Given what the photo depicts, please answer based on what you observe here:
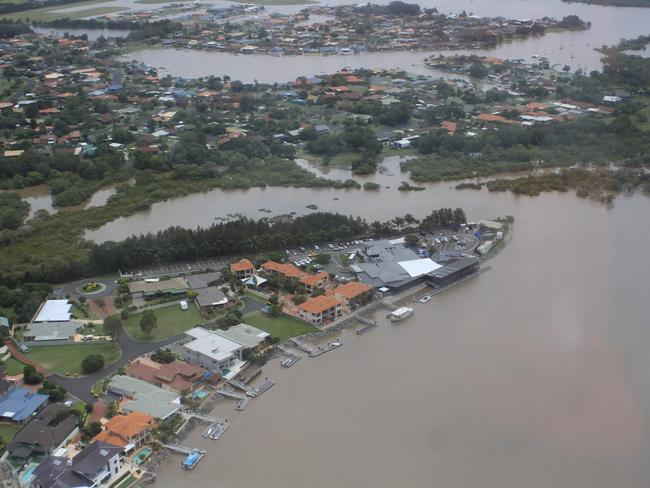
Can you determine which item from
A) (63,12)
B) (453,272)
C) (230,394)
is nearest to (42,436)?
(230,394)

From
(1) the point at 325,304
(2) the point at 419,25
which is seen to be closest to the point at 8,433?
(1) the point at 325,304

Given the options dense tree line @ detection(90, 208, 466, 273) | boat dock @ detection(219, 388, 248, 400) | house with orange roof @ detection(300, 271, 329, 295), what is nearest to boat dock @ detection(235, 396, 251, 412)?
boat dock @ detection(219, 388, 248, 400)

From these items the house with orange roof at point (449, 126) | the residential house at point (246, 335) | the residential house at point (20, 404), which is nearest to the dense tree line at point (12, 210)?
the residential house at point (20, 404)

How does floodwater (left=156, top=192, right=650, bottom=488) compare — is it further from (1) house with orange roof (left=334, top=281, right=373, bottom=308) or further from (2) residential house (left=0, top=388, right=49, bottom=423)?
(2) residential house (left=0, top=388, right=49, bottom=423)

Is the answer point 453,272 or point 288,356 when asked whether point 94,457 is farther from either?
point 453,272

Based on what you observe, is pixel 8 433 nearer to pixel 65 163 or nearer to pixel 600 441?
pixel 600 441
